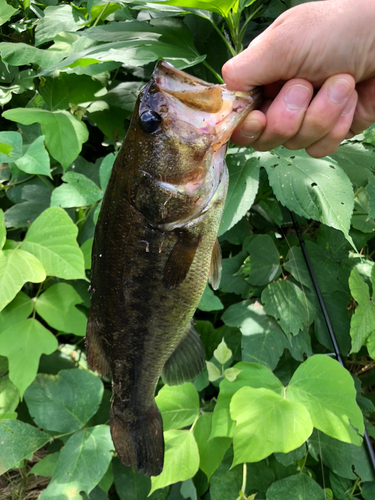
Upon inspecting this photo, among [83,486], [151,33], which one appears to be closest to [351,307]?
[83,486]

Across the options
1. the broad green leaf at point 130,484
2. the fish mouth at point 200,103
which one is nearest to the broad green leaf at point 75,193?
the fish mouth at point 200,103

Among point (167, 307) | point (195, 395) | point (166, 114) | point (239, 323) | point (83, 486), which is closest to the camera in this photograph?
point (166, 114)

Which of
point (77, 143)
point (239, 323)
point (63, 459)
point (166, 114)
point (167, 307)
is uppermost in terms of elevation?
point (166, 114)

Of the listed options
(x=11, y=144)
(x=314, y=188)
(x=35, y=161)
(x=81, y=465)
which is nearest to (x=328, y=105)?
(x=314, y=188)

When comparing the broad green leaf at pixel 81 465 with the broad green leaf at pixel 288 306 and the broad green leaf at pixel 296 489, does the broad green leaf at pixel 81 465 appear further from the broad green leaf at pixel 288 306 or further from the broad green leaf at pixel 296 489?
the broad green leaf at pixel 288 306

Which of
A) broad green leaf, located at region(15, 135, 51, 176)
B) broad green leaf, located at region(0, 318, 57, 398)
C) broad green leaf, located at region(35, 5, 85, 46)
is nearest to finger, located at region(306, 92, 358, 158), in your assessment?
broad green leaf, located at region(15, 135, 51, 176)

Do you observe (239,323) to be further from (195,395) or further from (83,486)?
(83,486)

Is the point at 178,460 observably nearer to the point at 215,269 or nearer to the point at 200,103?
the point at 215,269
